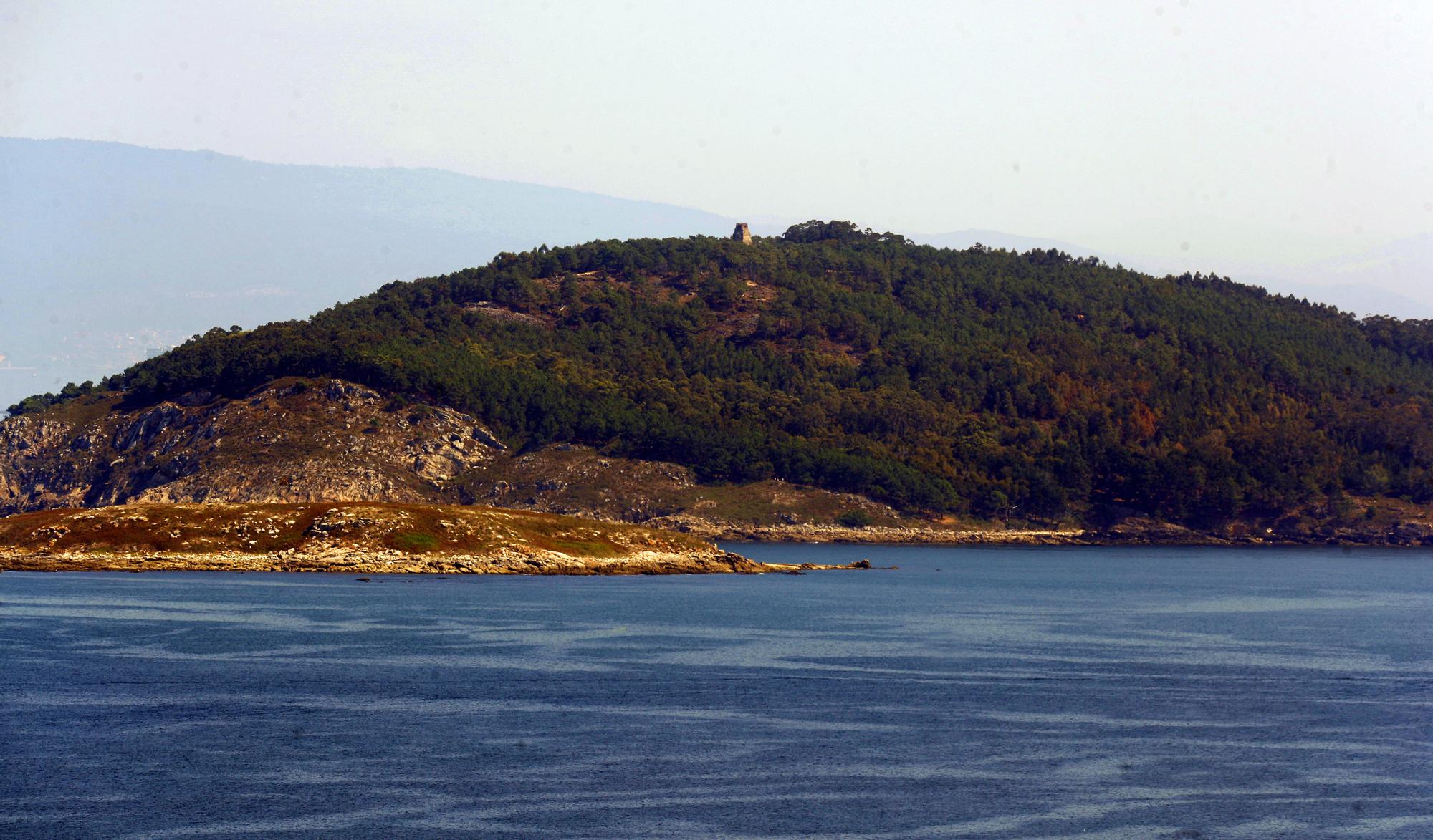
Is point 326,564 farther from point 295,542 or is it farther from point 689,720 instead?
point 689,720

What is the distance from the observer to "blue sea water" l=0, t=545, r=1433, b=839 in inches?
1441

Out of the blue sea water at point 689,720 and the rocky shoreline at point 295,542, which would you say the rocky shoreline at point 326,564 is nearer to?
the rocky shoreline at point 295,542

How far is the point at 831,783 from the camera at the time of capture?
132 feet

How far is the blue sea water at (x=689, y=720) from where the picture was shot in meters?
36.6

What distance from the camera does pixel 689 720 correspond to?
4919 cm

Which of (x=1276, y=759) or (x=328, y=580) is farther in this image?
(x=328, y=580)

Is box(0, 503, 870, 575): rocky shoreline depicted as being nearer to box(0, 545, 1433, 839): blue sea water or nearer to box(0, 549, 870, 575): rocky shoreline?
box(0, 549, 870, 575): rocky shoreline

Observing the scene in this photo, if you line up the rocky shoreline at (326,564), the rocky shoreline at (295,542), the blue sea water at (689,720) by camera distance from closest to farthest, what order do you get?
the blue sea water at (689,720) < the rocky shoreline at (326,564) < the rocky shoreline at (295,542)

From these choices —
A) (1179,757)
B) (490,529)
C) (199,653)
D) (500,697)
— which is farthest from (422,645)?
(490,529)

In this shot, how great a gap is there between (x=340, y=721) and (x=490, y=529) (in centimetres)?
7262

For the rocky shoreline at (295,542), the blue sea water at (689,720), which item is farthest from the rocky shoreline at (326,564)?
the blue sea water at (689,720)

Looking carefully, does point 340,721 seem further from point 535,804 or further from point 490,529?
point 490,529

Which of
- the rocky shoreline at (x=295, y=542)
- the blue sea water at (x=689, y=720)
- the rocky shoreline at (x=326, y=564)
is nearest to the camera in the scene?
the blue sea water at (x=689, y=720)

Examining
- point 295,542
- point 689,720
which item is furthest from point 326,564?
point 689,720
